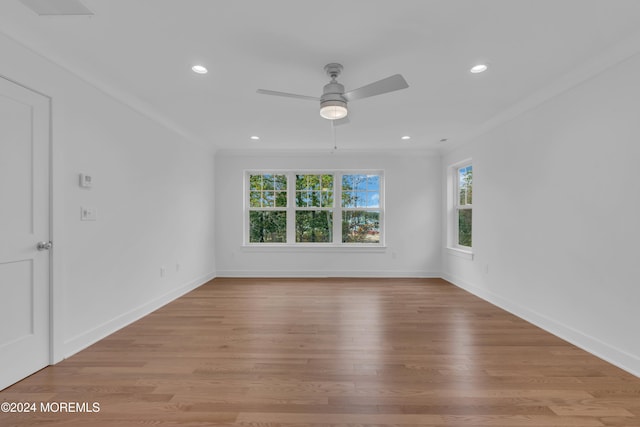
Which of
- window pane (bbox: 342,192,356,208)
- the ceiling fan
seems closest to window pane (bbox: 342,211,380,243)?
window pane (bbox: 342,192,356,208)

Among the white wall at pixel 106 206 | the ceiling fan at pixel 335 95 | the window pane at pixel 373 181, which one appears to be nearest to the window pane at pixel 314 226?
the window pane at pixel 373 181

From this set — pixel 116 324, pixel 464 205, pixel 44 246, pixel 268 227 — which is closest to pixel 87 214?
pixel 44 246

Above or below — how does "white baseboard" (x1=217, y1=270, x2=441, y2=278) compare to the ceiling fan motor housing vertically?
below

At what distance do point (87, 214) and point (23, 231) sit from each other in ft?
1.79

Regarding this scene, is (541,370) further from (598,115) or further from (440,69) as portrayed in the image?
(440,69)

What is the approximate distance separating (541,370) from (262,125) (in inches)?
151

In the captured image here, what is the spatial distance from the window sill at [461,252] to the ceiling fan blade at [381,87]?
3240 millimetres

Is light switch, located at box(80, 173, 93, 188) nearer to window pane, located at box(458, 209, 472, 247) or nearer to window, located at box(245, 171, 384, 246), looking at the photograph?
window, located at box(245, 171, 384, 246)

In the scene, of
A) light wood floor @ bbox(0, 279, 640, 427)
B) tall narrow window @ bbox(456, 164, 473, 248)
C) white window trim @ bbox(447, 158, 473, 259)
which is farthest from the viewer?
white window trim @ bbox(447, 158, 473, 259)

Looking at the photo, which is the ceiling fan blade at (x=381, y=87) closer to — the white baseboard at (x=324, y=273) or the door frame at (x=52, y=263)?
the door frame at (x=52, y=263)

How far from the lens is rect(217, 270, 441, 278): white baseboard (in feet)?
18.0

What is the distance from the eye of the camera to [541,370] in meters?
2.18

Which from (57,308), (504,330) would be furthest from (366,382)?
(57,308)

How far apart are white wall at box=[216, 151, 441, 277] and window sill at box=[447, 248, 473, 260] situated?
429mm
